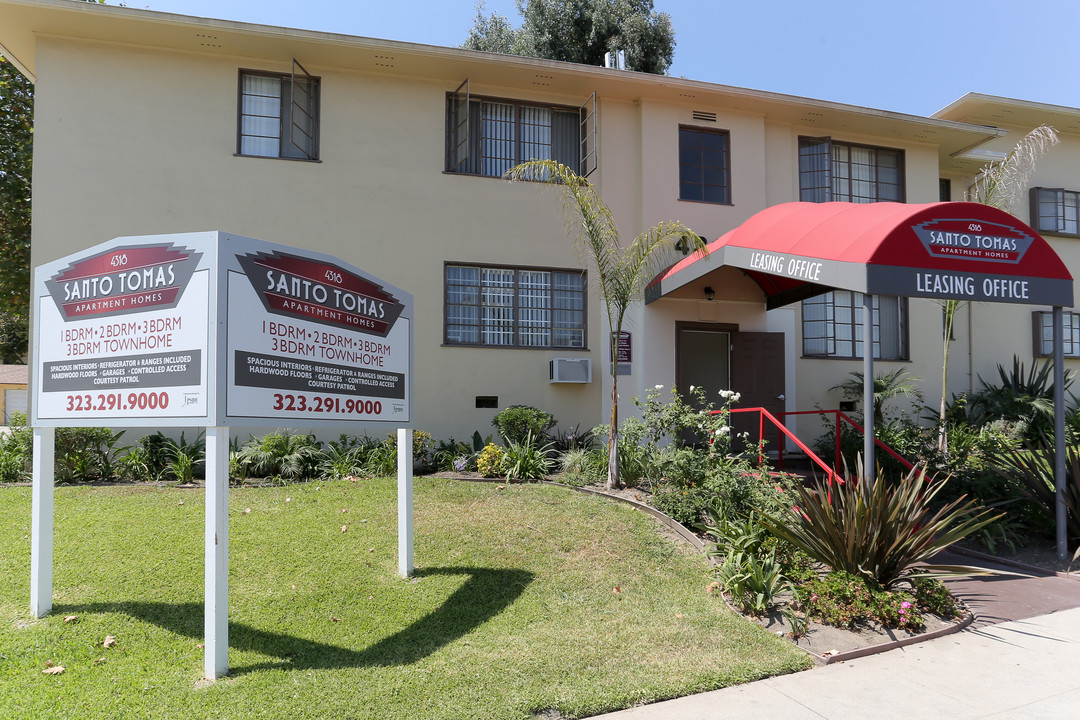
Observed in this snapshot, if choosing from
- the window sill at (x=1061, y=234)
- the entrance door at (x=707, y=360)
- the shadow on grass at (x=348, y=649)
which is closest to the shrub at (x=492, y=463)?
the shadow on grass at (x=348, y=649)

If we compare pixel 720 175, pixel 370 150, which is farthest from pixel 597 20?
pixel 370 150

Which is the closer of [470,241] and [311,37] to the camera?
[311,37]

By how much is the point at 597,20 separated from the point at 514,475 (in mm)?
19153

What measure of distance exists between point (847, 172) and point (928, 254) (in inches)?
337

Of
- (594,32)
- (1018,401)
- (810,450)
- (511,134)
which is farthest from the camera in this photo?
(594,32)

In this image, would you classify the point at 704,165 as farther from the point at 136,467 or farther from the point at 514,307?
the point at 136,467

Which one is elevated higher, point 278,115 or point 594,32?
point 594,32

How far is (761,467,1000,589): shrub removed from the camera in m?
5.97

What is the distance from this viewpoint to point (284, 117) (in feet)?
40.0

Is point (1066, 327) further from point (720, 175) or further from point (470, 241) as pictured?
point (470, 241)

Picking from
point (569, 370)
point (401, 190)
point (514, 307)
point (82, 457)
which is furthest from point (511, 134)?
point (82, 457)

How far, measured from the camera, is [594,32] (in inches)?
950

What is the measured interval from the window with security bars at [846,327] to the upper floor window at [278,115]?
10.0m

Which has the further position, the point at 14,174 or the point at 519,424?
the point at 14,174
